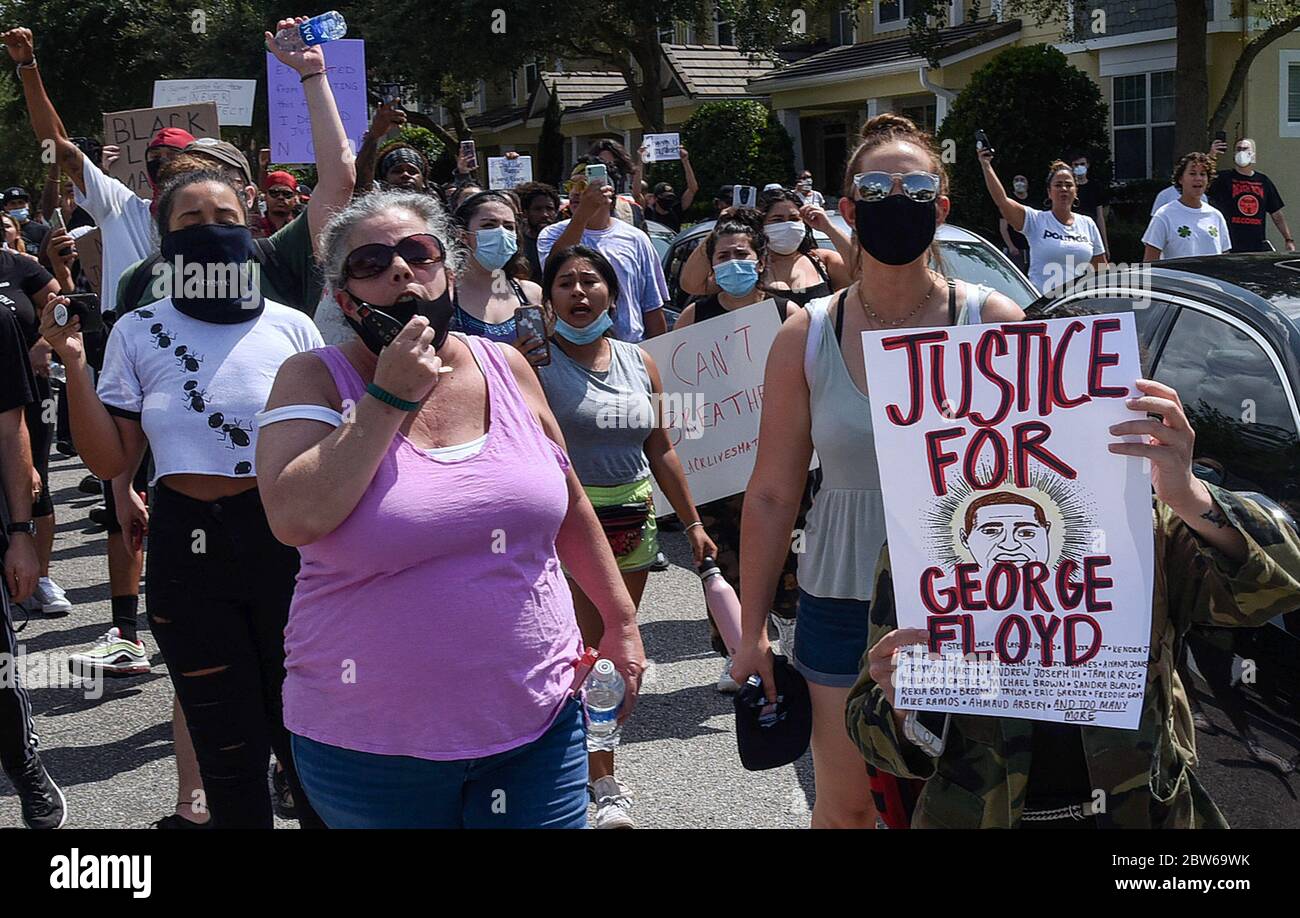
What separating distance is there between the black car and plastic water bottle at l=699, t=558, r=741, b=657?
145cm

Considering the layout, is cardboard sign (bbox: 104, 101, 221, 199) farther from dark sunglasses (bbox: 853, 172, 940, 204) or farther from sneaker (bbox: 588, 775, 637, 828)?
dark sunglasses (bbox: 853, 172, 940, 204)

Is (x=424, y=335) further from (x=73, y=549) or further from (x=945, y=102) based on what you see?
(x=945, y=102)

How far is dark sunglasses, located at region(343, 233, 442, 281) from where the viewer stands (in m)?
2.72

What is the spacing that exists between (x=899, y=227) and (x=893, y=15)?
1113 inches

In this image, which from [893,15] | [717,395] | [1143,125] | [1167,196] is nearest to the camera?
[717,395]

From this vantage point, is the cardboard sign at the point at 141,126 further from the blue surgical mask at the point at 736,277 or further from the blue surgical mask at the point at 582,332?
the blue surgical mask at the point at 582,332

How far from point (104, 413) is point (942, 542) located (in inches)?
93.5

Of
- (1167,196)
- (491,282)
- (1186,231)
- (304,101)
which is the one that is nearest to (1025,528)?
(491,282)

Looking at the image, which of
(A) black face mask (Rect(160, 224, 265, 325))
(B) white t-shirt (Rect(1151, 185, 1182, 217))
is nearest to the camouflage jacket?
(A) black face mask (Rect(160, 224, 265, 325))

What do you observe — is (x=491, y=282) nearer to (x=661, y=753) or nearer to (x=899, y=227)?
(x=661, y=753)

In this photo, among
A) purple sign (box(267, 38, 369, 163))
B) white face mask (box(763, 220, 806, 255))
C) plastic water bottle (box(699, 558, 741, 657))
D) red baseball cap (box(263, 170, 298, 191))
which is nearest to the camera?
plastic water bottle (box(699, 558, 741, 657))

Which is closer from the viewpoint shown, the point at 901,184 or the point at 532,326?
the point at 901,184

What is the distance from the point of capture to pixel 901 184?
10.5 feet

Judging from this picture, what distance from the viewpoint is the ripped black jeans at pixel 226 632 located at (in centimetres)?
373
